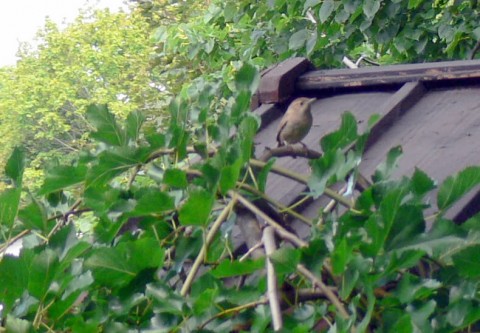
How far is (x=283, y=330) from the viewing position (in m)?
1.03

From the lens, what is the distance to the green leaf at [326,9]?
4.35 metres

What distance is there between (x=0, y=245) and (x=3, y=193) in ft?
0.33

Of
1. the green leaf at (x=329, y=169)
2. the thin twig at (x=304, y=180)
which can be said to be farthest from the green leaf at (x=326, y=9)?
the green leaf at (x=329, y=169)

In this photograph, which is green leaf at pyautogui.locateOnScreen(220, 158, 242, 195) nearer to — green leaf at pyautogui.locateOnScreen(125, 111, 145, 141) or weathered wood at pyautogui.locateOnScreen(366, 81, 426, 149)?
green leaf at pyautogui.locateOnScreen(125, 111, 145, 141)

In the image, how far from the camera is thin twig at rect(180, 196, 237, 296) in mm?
1161

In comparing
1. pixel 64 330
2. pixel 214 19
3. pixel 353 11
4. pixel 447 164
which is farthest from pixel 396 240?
pixel 214 19

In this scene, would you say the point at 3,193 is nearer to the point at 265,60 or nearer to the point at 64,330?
the point at 64,330

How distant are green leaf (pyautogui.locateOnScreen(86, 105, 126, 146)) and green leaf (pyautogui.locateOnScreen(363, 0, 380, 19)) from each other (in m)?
2.92

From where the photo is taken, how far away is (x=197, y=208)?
3.70 feet

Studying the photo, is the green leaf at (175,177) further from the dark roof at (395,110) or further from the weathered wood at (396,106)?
the weathered wood at (396,106)

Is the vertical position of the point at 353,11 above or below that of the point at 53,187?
→ below

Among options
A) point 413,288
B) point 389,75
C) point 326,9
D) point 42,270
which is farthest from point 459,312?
point 326,9

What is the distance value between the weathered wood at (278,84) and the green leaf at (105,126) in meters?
0.80

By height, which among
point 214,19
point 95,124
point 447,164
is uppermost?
point 95,124
